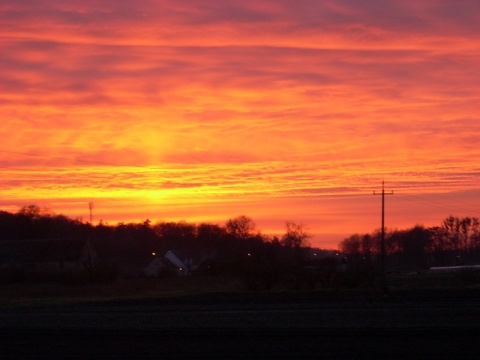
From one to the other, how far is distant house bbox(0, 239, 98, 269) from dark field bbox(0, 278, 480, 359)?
182 feet

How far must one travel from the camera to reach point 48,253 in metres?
93.4

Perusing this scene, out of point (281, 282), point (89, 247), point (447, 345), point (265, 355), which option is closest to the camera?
point (265, 355)

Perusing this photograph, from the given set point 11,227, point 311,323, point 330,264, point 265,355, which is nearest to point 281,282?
point 330,264

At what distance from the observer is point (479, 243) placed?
177 m

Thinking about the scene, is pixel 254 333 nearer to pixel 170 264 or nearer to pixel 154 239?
pixel 170 264

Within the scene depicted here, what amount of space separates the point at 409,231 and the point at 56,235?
87.7m

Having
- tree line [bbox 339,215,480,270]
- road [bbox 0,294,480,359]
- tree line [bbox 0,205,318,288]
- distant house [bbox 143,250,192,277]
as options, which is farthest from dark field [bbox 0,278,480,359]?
tree line [bbox 339,215,480,270]

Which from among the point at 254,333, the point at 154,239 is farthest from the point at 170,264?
the point at 254,333

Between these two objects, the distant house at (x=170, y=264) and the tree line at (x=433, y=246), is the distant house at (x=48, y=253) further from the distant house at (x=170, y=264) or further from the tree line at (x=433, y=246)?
the tree line at (x=433, y=246)

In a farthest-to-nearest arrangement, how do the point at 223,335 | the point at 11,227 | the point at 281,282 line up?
the point at 11,227
the point at 281,282
the point at 223,335

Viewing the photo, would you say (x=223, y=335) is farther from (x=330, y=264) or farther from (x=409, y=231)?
(x=409, y=231)

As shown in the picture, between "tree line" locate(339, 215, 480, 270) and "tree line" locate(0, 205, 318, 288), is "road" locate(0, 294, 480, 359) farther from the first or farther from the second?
"tree line" locate(339, 215, 480, 270)

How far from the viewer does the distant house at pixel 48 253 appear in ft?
299

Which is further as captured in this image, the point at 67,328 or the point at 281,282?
the point at 281,282
